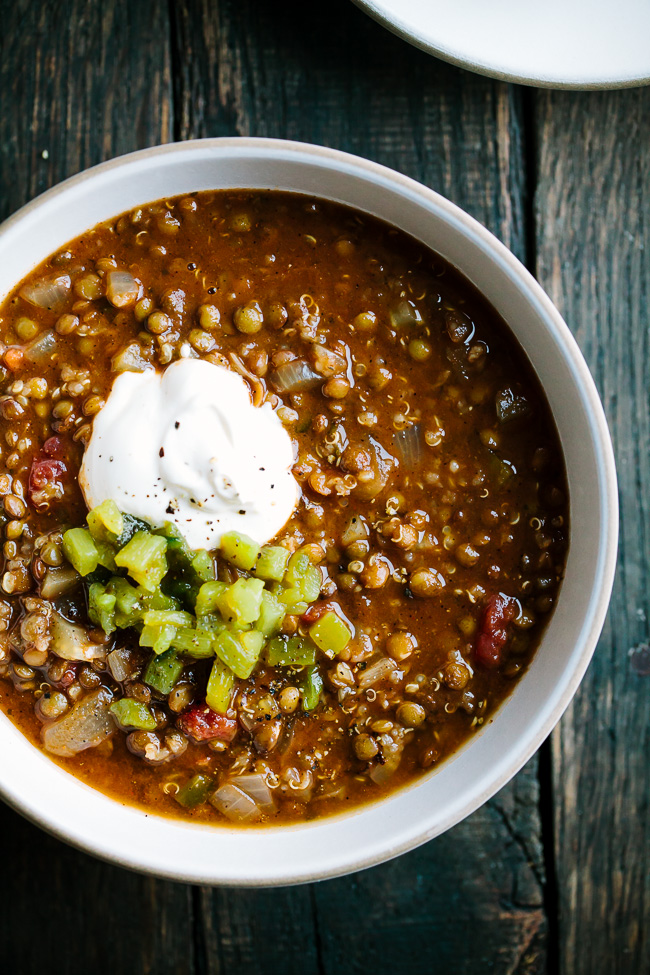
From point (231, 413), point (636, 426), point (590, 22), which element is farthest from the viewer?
point (636, 426)

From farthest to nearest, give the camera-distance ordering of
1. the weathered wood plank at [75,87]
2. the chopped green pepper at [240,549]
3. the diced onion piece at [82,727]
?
1. the weathered wood plank at [75,87]
2. the diced onion piece at [82,727]
3. the chopped green pepper at [240,549]

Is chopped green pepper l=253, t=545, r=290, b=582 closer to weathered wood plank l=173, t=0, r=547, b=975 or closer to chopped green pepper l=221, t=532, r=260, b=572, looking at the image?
chopped green pepper l=221, t=532, r=260, b=572

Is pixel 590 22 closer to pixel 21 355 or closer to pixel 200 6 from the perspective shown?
pixel 200 6

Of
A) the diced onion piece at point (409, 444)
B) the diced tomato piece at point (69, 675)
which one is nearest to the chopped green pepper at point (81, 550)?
the diced tomato piece at point (69, 675)

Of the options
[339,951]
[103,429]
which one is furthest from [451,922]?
[103,429]

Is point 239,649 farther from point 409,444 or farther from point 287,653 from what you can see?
point 409,444

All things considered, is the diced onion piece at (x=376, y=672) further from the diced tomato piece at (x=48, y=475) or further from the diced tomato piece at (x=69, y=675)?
the diced tomato piece at (x=48, y=475)
